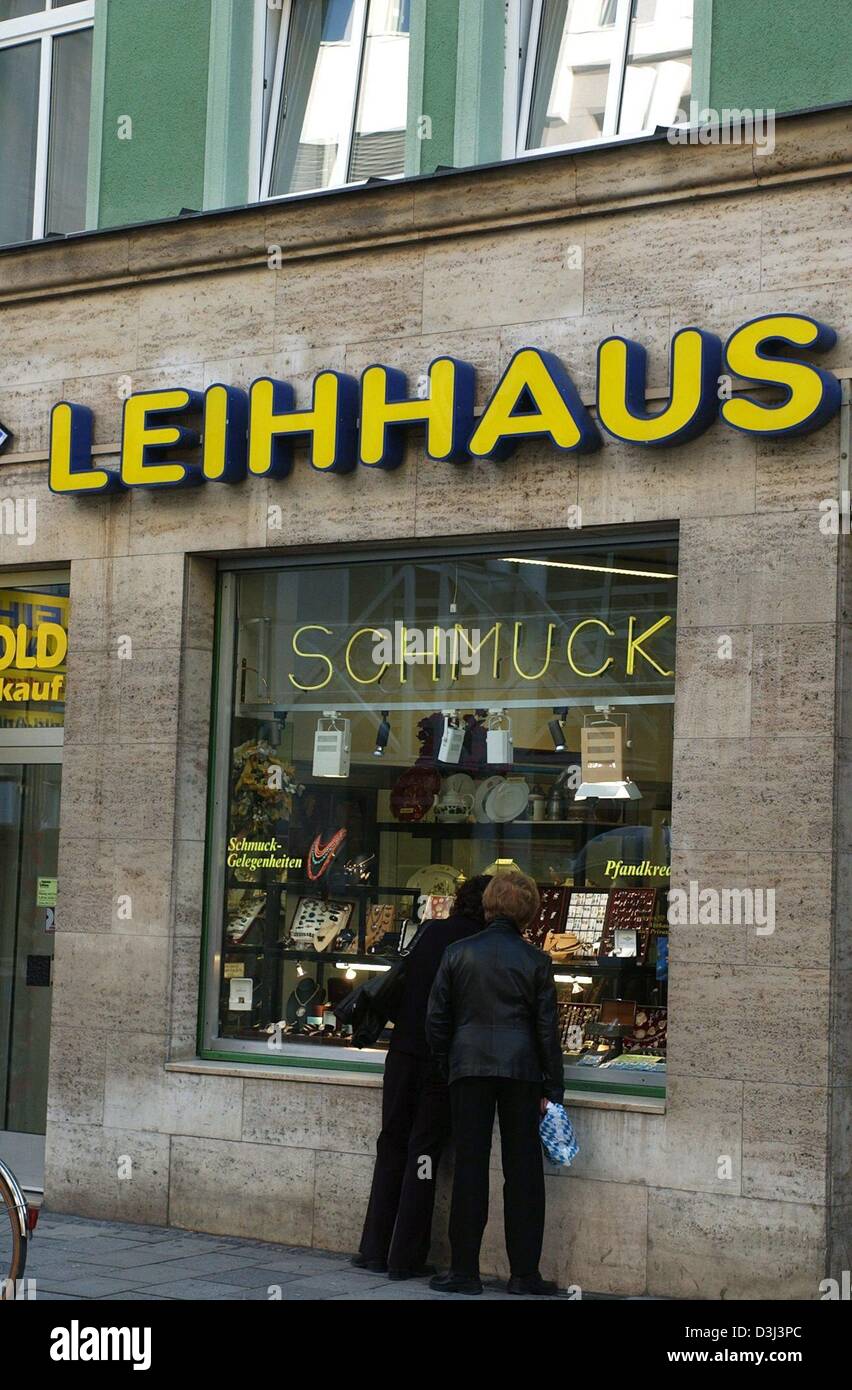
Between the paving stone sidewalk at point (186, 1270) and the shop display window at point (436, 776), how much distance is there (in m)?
1.07

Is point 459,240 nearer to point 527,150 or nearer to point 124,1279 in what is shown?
point 527,150

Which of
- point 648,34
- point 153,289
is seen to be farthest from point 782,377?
point 153,289

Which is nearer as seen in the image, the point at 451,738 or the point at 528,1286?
the point at 528,1286

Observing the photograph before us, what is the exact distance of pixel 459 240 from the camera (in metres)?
9.99

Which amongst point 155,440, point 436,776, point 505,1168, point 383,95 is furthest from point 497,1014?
point 383,95

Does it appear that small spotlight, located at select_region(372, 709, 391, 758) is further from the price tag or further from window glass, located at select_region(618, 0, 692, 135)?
window glass, located at select_region(618, 0, 692, 135)

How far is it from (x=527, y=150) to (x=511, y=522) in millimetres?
2123

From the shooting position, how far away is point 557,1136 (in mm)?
8719

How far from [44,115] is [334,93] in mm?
2324

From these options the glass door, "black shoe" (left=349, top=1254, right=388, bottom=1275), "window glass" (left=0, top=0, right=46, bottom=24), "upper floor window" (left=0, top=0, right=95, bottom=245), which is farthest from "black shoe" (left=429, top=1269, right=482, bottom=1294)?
"window glass" (left=0, top=0, right=46, bottom=24)

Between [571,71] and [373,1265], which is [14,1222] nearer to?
[373,1265]

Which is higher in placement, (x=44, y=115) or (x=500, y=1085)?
(x=44, y=115)

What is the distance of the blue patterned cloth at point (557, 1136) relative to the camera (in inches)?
342

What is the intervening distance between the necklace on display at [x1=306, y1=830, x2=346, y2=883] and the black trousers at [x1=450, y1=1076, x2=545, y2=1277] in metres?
2.14
